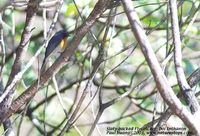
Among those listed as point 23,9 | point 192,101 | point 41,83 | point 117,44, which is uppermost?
point 192,101

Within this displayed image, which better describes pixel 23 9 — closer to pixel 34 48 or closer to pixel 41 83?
pixel 34 48

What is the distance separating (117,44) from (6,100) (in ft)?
2.52

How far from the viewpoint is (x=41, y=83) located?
1258 mm

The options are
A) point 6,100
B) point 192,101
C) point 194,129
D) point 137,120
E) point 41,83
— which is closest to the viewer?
point 194,129

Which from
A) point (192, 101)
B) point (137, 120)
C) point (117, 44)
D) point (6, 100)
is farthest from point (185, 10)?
point (192, 101)

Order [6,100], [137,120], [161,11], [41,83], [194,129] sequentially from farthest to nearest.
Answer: [137,120] → [161,11] → [6,100] → [41,83] → [194,129]

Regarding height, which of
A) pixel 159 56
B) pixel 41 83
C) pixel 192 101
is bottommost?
pixel 159 56

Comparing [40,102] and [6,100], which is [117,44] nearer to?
[40,102]

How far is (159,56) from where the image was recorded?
2.23m

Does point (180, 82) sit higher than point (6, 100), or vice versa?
point (180, 82)

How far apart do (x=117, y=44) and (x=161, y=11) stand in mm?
225

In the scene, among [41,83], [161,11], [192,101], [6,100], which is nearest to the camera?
[192,101]

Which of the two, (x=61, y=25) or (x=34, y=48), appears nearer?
(x=34, y=48)

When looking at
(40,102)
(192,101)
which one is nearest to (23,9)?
(40,102)
